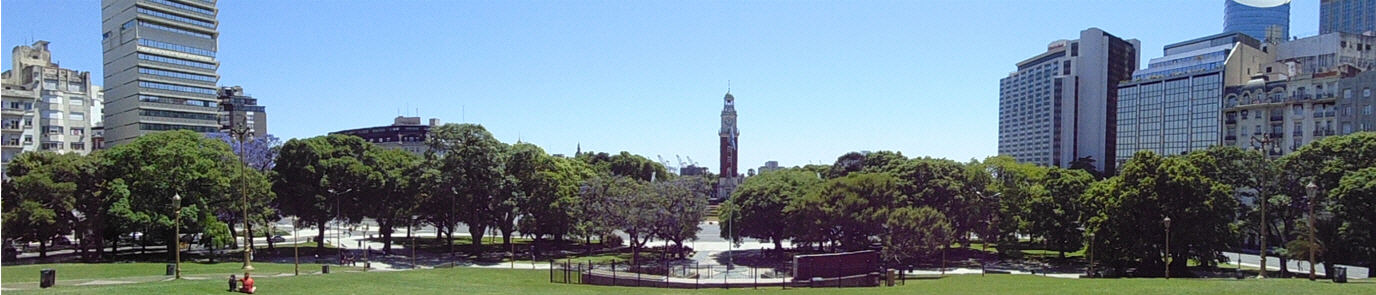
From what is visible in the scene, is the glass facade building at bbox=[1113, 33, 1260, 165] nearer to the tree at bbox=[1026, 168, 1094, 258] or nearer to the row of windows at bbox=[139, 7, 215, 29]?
the tree at bbox=[1026, 168, 1094, 258]

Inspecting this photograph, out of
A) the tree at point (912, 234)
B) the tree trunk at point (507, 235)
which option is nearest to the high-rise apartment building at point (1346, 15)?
the tree at point (912, 234)

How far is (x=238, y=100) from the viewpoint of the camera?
481 ft

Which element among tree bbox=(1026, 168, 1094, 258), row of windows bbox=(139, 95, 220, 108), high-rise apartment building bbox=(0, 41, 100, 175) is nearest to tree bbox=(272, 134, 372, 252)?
high-rise apartment building bbox=(0, 41, 100, 175)

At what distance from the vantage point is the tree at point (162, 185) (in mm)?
39719

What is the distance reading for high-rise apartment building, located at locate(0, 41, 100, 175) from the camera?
7131cm

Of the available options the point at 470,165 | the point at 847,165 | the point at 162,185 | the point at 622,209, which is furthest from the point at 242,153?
the point at 847,165

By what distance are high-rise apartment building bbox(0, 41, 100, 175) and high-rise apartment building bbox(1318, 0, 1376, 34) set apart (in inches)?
8502

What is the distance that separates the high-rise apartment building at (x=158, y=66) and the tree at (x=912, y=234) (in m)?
71.6

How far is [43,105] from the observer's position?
79.2 metres

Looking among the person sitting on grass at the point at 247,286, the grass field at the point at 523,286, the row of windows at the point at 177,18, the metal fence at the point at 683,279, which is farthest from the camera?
the row of windows at the point at 177,18

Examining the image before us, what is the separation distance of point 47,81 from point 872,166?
87.2 meters

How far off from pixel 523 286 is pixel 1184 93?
314 feet

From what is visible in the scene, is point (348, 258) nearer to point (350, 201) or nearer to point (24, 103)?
point (350, 201)

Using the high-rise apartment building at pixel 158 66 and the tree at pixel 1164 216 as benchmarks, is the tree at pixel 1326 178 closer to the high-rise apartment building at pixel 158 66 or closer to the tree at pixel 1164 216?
the tree at pixel 1164 216
